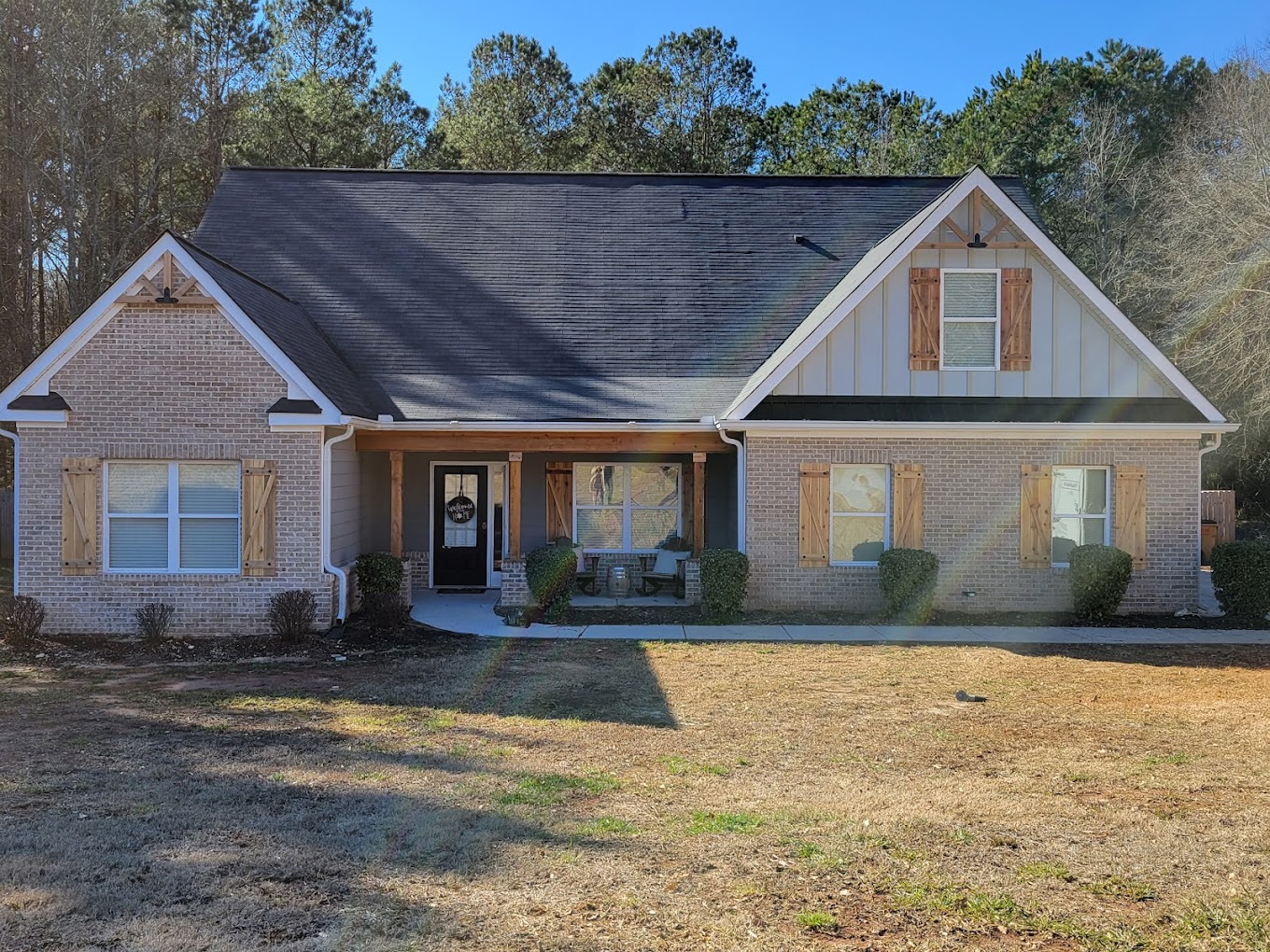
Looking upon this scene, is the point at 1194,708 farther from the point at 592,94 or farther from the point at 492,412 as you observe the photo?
the point at 592,94

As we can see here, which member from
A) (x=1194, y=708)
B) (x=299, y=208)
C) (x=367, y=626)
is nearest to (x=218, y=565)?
(x=367, y=626)

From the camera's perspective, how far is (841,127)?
131 ft

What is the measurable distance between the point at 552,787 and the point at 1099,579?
9.79 m

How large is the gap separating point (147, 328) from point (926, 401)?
1063cm

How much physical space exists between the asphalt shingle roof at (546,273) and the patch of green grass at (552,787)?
7.76 meters

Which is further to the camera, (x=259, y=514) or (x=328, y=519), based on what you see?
(x=328, y=519)

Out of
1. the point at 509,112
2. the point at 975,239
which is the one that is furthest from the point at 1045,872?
the point at 509,112

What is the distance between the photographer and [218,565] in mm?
12477

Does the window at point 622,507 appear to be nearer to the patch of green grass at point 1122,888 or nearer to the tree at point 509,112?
the patch of green grass at point 1122,888

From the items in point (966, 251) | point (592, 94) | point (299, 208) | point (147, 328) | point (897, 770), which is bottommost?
point (897, 770)

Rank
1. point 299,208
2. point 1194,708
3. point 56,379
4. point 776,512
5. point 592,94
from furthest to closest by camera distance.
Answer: point 592,94
point 299,208
point 776,512
point 56,379
point 1194,708

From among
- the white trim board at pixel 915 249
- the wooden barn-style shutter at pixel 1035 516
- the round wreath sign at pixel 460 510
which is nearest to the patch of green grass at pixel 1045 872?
the white trim board at pixel 915 249

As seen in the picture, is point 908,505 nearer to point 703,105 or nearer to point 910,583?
point 910,583

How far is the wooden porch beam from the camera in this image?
548 inches
